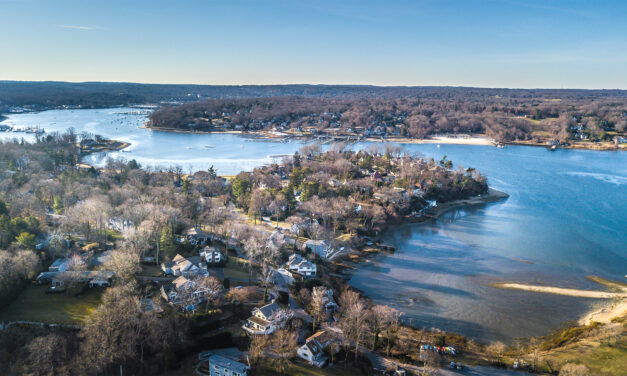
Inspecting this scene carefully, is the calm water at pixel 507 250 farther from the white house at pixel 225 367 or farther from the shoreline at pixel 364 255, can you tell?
the white house at pixel 225 367

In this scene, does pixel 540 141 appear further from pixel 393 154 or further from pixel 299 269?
pixel 299 269

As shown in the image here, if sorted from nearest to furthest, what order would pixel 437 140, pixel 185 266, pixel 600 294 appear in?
pixel 185 266
pixel 600 294
pixel 437 140

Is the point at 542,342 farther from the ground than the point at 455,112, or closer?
closer

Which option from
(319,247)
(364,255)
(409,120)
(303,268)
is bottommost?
(364,255)

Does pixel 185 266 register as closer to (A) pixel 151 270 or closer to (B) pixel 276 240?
(A) pixel 151 270

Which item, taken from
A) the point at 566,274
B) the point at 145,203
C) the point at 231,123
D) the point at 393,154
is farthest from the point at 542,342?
the point at 231,123

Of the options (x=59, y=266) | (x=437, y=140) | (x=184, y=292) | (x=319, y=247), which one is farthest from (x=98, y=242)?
(x=437, y=140)
